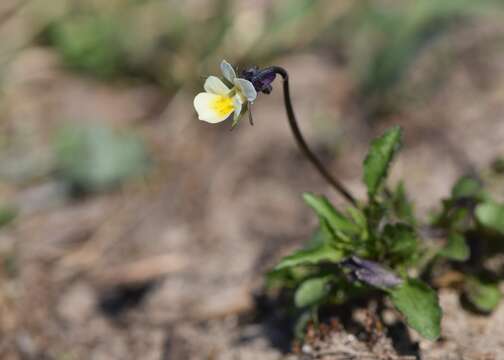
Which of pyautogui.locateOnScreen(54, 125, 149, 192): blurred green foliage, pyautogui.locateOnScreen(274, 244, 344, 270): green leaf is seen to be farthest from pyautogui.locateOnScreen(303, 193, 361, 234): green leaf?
pyautogui.locateOnScreen(54, 125, 149, 192): blurred green foliage

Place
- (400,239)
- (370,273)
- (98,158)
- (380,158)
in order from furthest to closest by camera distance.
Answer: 1. (98,158)
2. (380,158)
3. (400,239)
4. (370,273)

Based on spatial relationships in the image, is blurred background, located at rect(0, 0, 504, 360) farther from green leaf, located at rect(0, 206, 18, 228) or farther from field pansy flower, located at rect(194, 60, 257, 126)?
field pansy flower, located at rect(194, 60, 257, 126)

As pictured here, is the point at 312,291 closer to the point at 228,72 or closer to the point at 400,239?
the point at 400,239

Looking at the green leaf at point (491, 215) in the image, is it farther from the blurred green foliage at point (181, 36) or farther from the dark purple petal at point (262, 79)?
the blurred green foliage at point (181, 36)

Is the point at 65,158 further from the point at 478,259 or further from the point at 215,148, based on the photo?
the point at 478,259

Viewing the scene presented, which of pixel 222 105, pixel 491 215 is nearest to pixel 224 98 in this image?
pixel 222 105

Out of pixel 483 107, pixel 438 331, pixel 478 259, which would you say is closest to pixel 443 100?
pixel 483 107
